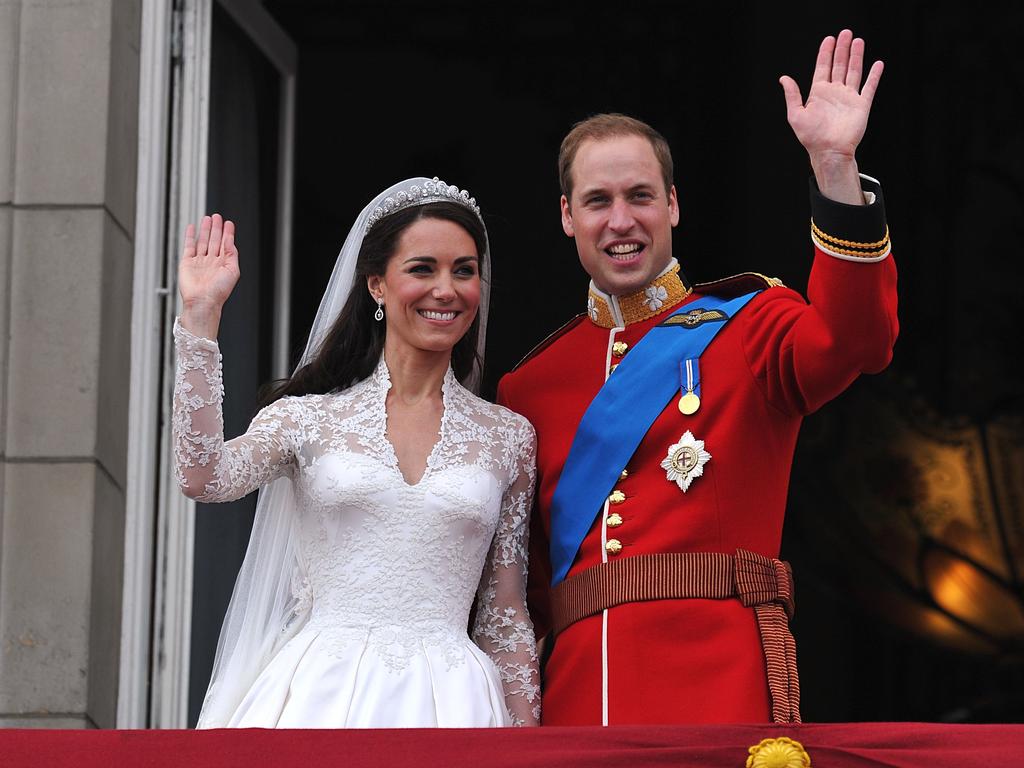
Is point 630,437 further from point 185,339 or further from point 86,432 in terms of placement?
point 86,432

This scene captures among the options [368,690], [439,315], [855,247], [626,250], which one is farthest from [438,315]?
[855,247]

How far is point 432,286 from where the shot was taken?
3.60 m

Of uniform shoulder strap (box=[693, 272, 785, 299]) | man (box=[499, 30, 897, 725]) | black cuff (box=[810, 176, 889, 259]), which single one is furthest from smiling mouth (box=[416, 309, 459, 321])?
black cuff (box=[810, 176, 889, 259])

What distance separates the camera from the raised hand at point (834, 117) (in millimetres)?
3100

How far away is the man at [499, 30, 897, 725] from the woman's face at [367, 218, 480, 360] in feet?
0.78

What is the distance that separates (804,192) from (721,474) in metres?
3.95

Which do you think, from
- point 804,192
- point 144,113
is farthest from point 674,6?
point 144,113

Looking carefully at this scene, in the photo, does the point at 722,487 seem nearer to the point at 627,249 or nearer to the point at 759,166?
the point at 627,249

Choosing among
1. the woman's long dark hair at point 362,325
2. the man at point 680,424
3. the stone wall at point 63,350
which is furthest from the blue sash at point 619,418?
the stone wall at point 63,350

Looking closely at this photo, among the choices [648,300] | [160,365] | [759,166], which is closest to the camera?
[648,300]

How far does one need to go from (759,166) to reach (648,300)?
3.58 metres

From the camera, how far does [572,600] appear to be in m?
3.46

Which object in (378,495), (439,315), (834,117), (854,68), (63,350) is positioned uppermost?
(854,68)

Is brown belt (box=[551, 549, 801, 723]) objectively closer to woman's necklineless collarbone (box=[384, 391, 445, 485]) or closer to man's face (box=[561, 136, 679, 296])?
woman's necklineless collarbone (box=[384, 391, 445, 485])
